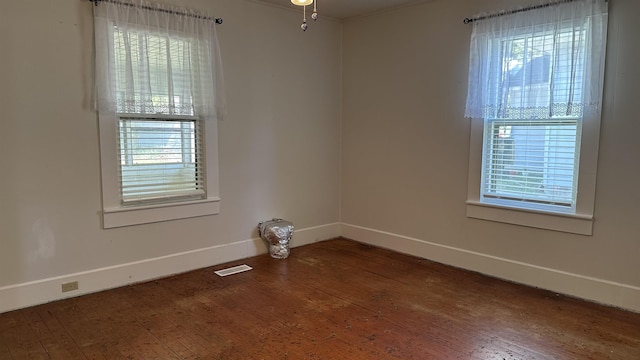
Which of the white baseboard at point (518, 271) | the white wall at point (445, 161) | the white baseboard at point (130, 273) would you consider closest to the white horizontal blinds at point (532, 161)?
the white wall at point (445, 161)

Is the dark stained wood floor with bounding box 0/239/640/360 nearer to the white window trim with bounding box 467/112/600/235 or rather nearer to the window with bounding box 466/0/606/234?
the white window trim with bounding box 467/112/600/235

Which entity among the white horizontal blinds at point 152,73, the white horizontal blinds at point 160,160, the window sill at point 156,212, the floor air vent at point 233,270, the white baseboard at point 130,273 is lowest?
the floor air vent at point 233,270

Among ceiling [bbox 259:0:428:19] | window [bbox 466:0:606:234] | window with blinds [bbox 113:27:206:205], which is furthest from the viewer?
ceiling [bbox 259:0:428:19]

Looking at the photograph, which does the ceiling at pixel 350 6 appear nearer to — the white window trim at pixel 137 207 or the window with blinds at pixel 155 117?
the window with blinds at pixel 155 117

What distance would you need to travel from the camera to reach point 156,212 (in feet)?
12.5

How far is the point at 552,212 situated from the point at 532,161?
17.8 inches

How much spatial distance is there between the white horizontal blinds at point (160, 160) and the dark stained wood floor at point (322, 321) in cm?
79

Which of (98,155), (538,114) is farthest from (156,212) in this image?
(538,114)

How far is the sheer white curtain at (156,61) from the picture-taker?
133 inches

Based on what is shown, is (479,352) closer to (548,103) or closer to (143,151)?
(548,103)

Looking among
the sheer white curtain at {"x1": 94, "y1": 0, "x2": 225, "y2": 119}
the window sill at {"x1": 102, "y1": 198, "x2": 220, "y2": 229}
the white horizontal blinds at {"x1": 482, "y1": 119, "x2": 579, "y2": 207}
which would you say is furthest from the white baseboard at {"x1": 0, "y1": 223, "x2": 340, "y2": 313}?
the white horizontal blinds at {"x1": 482, "y1": 119, "x2": 579, "y2": 207}

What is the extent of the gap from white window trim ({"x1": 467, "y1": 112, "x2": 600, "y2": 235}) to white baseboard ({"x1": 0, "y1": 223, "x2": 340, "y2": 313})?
1969 mm

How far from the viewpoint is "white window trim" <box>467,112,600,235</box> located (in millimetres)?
3277

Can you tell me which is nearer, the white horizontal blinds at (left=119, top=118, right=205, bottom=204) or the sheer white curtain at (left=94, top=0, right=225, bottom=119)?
the sheer white curtain at (left=94, top=0, right=225, bottom=119)
